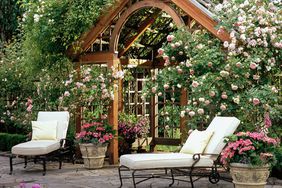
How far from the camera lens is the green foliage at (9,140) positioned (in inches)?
512

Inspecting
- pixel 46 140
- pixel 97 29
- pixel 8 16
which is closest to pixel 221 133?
pixel 46 140

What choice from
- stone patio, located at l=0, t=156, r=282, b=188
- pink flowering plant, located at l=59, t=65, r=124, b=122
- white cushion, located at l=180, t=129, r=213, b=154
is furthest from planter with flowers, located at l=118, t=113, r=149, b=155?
white cushion, located at l=180, t=129, r=213, b=154

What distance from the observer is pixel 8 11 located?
1975cm

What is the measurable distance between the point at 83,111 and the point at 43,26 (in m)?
1.95

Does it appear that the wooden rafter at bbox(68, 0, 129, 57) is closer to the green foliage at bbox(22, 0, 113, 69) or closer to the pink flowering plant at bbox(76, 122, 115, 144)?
the green foliage at bbox(22, 0, 113, 69)

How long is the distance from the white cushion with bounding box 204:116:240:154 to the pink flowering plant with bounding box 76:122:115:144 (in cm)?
272

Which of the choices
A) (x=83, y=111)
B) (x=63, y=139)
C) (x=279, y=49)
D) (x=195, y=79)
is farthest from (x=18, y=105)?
(x=279, y=49)

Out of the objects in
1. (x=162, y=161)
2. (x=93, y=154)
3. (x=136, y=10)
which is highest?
(x=136, y=10)

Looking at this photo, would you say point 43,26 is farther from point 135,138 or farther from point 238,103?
point 238,103

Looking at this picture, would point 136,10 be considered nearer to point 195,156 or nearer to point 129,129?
point 129,129

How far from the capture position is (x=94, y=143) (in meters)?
9.99

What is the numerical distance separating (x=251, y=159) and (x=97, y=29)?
16.6ft

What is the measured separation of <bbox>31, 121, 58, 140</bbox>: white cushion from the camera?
10156mm

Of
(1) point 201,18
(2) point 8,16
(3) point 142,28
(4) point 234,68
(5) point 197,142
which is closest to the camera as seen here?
(5) point 197,142
